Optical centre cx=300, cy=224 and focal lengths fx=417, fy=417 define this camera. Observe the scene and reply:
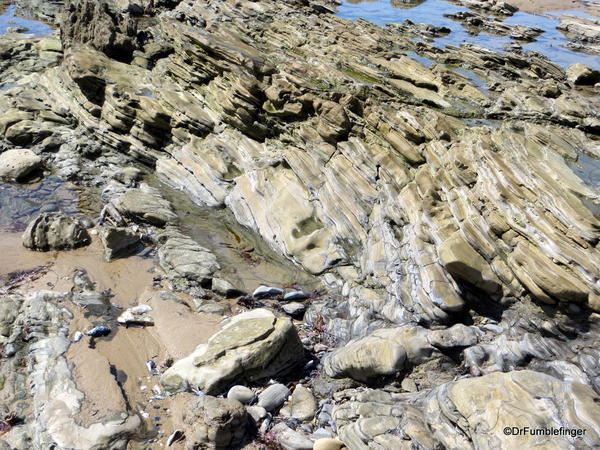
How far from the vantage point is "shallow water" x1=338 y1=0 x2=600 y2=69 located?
35938mm

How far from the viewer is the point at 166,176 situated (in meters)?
22.5

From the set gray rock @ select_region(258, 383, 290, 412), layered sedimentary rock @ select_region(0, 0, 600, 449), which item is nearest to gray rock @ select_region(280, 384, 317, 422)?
layered sedimentary rock @ select_region(0, 0, 600, 449)

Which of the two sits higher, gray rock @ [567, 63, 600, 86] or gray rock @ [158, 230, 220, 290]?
gray rock @ [567, 63, 600, 86]

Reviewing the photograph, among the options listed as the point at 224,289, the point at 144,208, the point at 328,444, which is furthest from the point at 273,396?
the point at 144,208

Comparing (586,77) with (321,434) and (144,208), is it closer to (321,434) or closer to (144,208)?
(144,208)

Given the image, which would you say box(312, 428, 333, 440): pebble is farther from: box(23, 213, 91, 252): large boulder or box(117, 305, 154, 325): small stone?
box(23, 213, 91, 252): large boulder

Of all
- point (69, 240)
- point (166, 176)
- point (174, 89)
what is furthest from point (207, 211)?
point (174, 89)

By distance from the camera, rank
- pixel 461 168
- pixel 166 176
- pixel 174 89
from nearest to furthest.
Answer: pixel 461 168, pixel 166 176, pixel 174 89

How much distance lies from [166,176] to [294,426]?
15840 millimetres

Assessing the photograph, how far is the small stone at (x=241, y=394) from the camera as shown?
37.0ft

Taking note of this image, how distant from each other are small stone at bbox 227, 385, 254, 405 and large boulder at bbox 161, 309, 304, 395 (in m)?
0.32

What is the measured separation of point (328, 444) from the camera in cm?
956

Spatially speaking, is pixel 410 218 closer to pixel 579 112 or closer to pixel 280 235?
pixel 280 235

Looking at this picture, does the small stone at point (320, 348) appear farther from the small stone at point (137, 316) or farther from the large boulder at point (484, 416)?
the small stone at point (137, 316)
